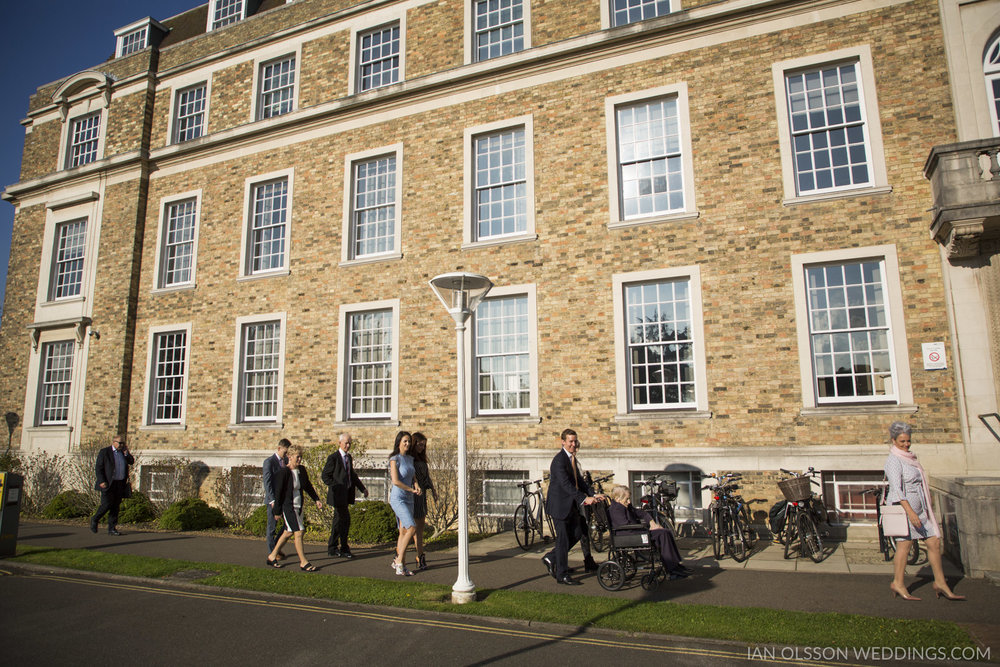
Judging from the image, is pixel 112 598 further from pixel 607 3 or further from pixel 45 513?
pixel 607 3

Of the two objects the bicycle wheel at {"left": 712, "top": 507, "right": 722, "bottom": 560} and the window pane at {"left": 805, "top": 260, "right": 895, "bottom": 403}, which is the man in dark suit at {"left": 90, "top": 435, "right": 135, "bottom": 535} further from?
the window pane at {"left": 805, "top": 260, "right": 895, "bottom": 403}

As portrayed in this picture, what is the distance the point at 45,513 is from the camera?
54.6ft

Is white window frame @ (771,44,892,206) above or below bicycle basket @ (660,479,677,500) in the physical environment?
above

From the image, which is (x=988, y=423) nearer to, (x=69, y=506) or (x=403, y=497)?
(x=403, y=497)

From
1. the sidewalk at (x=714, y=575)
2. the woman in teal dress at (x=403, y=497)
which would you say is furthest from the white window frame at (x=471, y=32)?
the sidewalk at (x=714, y=575)

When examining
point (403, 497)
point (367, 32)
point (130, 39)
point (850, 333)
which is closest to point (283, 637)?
point (403, 497)

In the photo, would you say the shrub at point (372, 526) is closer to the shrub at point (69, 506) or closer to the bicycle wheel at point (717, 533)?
the bicycle wheel at point (717, 533)

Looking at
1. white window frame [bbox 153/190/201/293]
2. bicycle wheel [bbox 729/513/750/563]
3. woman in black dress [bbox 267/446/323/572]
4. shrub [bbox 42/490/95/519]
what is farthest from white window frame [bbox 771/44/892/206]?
shrub [bbox 42/490/95/519]

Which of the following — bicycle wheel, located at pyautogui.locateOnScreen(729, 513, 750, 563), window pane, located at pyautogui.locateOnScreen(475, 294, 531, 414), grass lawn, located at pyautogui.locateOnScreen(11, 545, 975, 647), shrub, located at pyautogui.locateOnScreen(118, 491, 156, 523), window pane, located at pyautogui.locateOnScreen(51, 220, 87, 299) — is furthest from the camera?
window pane, located at pyautogui.locateOnScreen(51, 220, 87, 299)

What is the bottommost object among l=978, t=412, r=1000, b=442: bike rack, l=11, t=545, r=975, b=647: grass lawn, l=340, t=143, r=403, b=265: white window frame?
l=11, t=545, r=975, b=647: grass lawn

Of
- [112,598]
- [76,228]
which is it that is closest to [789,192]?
[112,598]

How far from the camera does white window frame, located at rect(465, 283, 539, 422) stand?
13586 millimetres

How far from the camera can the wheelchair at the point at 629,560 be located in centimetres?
796

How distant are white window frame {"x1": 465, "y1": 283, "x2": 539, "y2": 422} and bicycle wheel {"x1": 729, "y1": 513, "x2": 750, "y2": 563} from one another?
4709 millimetres
